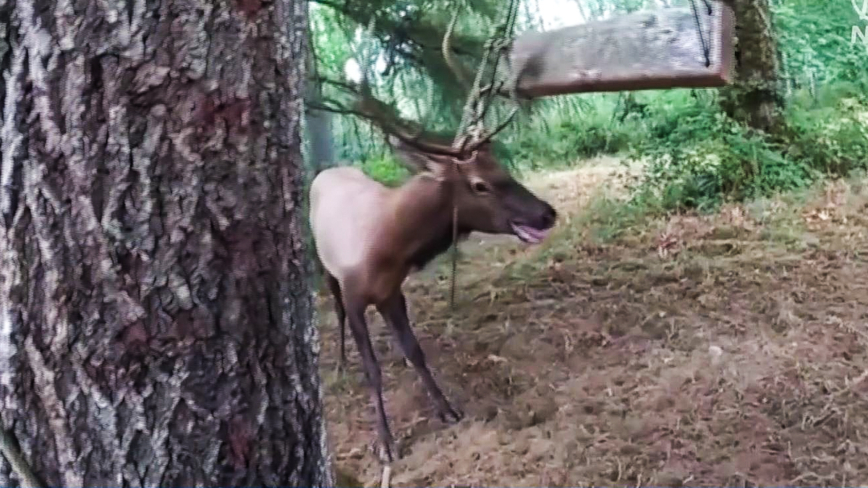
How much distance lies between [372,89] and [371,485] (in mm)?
531

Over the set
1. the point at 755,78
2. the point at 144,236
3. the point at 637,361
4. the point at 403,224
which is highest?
the point at 144,236

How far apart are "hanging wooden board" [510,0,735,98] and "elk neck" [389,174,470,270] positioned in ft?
0.59

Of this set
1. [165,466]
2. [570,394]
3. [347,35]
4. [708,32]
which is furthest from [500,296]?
[165,466]

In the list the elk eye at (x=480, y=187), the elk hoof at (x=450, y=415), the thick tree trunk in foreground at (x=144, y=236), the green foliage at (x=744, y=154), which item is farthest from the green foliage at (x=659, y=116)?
the thick tree trunk in foreground at (x=144, y=236)

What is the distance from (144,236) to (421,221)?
0.63 metres

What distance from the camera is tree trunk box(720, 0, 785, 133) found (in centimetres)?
188

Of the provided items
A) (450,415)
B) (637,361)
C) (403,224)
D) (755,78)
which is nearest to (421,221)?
(403,224)

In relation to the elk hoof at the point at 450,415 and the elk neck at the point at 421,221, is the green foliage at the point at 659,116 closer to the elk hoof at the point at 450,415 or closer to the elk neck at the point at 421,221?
the elk neck at the point at 421,221

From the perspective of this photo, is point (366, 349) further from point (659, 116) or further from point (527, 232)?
point (659, 116)

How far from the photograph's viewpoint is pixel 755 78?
189 cm

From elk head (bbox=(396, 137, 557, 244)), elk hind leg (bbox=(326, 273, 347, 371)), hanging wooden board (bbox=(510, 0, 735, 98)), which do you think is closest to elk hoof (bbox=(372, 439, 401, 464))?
elk hind leg (bbox=(326, 273, 347, 371))

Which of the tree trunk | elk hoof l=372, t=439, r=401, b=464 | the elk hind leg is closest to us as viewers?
elk hoof l=372, t=439, r=401, b=464

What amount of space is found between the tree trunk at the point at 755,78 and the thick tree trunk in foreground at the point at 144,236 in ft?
5.07

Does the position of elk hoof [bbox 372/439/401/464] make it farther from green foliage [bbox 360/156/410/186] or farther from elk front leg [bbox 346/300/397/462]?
green foliage [bbox 360/156/410/186]
